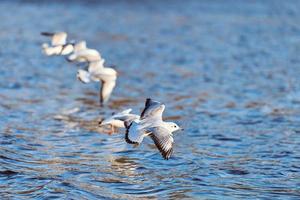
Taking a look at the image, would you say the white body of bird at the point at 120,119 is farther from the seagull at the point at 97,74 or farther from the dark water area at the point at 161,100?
the seagull at the point at 97,74

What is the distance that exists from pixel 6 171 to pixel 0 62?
7.50 m

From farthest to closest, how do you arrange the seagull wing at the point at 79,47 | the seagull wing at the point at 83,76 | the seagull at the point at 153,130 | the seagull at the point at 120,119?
the seagull wing at the point at 79,47 → the seagull wing at the point at 83,76 → the seagull at the point at 120,119 → the seagull at the point at 153,130

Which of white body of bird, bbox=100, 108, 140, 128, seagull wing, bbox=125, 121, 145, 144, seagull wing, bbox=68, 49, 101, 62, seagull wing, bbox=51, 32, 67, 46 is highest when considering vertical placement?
seagull wing, bbox=51, 32, 67, 46

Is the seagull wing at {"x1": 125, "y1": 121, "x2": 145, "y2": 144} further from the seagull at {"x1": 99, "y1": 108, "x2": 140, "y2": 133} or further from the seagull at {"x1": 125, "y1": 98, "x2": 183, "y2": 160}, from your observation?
the seagull at {"x1": 99, "y1": 108, "x2": 140, "y2": 133}

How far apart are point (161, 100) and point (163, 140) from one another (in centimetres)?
445

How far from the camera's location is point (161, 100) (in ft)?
41.7

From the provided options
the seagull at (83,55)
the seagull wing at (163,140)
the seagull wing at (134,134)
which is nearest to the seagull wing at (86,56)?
the seagull at (83,55)

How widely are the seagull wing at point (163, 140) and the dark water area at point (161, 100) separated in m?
0.29

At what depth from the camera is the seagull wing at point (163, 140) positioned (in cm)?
812

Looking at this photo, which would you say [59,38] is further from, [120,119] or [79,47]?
[120,119]

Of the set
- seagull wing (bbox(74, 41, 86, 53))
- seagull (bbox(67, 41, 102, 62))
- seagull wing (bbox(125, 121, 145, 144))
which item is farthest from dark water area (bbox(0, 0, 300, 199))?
seagull wing (bbox(74, 41, 86, 53))

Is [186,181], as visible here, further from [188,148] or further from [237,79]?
[237,79]

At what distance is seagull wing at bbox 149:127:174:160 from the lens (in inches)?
320

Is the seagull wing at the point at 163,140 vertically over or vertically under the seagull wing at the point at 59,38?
under
